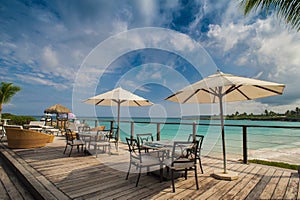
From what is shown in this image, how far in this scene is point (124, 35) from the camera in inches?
270

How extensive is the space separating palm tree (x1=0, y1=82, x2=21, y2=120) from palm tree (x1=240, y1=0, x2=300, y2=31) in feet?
58.1

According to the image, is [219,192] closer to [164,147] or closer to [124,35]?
[164,147]

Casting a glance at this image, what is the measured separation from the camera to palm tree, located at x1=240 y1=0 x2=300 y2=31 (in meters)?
3.24

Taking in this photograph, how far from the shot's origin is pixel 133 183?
2766 millimetres

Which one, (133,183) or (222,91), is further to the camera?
(222,91)

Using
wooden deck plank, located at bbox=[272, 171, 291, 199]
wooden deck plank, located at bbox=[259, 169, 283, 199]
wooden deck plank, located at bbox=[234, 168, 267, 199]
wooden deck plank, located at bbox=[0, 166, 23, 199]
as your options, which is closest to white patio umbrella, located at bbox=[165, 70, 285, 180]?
wooden deck plank, located at bbox=[234, 168, 267, 199]

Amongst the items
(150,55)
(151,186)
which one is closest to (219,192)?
(151,186)

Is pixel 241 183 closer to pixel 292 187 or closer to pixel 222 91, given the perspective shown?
pixel 292 187

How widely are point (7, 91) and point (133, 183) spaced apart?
646 inches

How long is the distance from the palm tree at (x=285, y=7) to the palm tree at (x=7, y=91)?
17.7m

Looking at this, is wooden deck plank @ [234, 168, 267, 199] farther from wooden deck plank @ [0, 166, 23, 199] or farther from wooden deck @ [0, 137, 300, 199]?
wooden deck plank @ [0, 166, 23, 199]

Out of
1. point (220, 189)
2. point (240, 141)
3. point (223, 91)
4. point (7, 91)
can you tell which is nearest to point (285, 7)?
point (223, 91)

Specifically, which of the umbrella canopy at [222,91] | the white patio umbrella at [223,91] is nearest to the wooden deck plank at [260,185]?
the white patio umbrella at [223,91]

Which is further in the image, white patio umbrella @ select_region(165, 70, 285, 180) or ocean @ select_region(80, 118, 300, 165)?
ocean @ select_region(80, 118, 300, 165)
